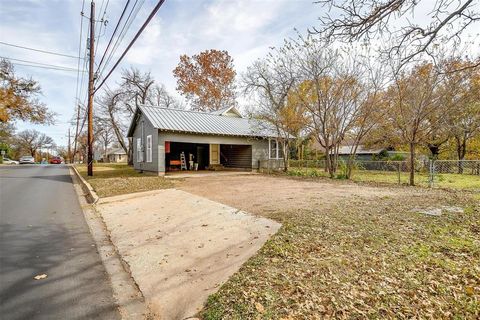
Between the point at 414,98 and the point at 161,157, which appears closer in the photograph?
the point at 414,98

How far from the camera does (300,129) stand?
17438 mm

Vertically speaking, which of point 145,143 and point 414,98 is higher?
point 414,98

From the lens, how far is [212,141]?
16625 mm

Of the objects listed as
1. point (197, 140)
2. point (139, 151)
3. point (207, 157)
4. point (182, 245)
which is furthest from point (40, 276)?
point (207, 157)

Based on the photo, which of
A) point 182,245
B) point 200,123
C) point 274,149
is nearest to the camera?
point 182,245

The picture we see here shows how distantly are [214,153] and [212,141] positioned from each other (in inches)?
180

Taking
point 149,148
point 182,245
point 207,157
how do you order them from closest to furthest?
point 182,245
point 149,148
point 207,157

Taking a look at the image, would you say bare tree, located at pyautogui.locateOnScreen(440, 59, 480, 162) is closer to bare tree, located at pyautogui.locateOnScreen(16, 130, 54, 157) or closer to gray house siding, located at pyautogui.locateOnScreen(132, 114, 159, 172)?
gray house siding, located at pyautogui.locateOnScreen(132, 114, 159, 172)

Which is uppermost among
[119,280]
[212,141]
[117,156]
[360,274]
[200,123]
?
[200,123]

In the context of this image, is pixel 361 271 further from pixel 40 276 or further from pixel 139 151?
pixel 139 151

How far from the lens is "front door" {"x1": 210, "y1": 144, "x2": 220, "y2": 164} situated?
68.9 feet

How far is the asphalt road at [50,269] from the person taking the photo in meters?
2.88

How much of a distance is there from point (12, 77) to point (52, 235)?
2642 cm

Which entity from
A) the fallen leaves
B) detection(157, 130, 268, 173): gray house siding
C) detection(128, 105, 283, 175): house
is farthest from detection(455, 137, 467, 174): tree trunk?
the fallen leaves
